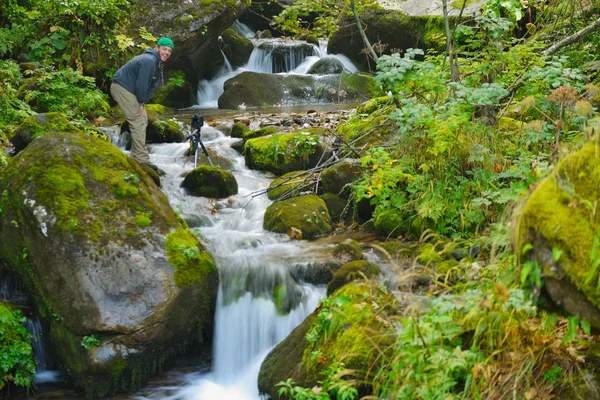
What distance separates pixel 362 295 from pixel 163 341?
2.14 m

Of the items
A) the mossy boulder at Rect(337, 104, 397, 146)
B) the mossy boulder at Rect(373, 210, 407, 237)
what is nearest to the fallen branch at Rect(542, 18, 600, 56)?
the mossy boulder at Rect(337, 104, 397, 146)

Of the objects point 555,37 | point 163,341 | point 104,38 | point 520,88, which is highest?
point 104,38

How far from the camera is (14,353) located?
17.7ft

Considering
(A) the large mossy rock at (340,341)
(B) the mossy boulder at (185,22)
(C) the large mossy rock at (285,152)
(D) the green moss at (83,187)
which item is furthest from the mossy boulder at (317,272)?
(B) the mossy boulder at (185,22)

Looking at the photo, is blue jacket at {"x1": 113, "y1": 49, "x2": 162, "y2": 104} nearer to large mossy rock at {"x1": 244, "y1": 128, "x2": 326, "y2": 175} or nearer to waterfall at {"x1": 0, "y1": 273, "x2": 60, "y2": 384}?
large mossy rock at {"x1": 244, "y1": 128, "x2": 326, "y2": 175}

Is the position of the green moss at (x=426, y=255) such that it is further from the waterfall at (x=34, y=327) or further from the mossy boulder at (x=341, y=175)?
the waterfall at (x=34, y=327)

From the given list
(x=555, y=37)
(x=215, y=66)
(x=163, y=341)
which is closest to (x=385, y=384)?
(x=163, y=341)

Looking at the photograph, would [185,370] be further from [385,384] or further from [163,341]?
[385,384]

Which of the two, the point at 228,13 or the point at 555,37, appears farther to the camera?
the point at 228,13

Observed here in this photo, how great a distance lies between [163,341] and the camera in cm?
561

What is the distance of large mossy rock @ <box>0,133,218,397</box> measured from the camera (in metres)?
5.42

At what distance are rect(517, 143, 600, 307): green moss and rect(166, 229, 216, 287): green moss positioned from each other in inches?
150

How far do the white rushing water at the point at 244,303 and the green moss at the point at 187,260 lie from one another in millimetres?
379

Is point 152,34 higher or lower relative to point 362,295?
higher
